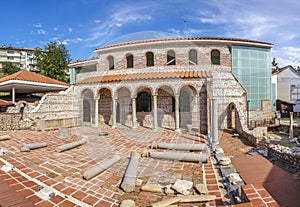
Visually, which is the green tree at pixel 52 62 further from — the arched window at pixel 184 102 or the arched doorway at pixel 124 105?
the arched window at pixel 184 102

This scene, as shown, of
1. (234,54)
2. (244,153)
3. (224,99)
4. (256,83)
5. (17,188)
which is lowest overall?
(244,153)

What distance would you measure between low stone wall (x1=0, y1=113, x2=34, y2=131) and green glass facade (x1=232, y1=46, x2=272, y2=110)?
1812 cm

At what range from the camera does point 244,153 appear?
9281 mm

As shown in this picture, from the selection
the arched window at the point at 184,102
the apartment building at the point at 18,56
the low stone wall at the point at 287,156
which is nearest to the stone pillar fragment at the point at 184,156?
the low stone wall at the point at 287,156

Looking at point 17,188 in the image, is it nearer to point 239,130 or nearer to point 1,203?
point 1,203

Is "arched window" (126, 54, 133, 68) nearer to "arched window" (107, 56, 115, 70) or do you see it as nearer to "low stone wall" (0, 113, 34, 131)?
"arched window" (107, 56, 115, 70)

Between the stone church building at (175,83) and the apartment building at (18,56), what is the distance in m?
54.7

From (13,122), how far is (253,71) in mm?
21002

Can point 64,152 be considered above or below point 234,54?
below

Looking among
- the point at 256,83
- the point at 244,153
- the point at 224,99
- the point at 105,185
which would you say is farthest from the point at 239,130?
the point at 105,185

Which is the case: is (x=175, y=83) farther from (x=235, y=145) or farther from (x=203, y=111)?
(x=235, y=145)

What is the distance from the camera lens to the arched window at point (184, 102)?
1453 centimetres

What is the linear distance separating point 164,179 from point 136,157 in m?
1.66

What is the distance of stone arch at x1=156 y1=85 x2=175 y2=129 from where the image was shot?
51.1 ft
